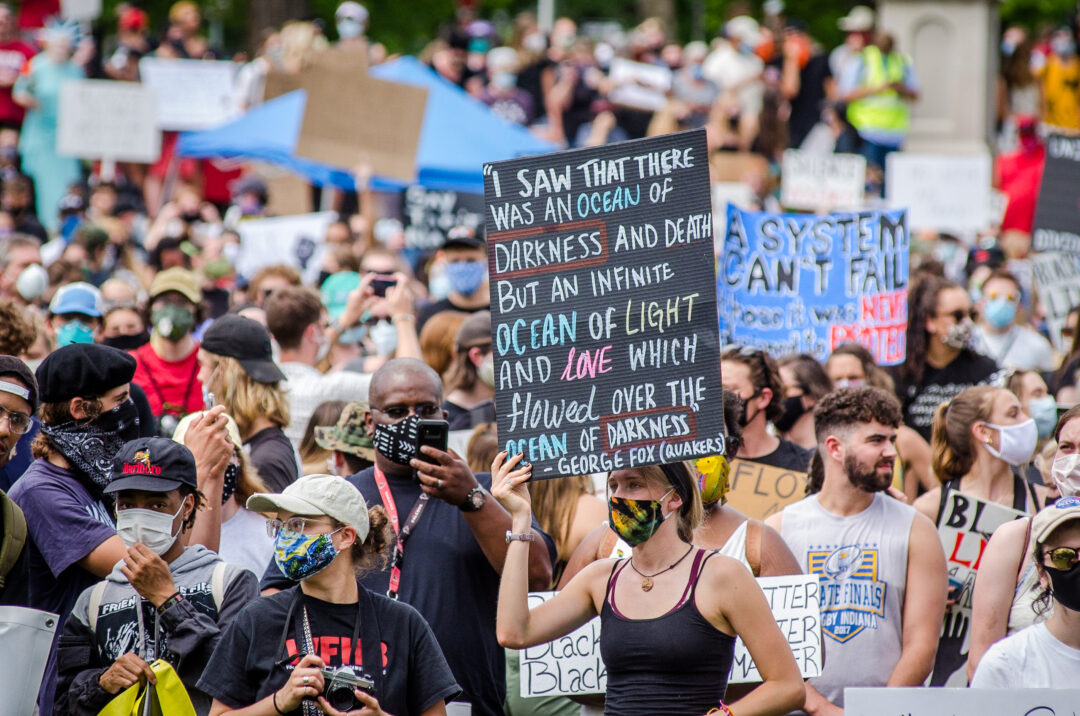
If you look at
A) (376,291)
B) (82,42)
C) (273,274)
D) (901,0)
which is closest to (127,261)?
(273,274)

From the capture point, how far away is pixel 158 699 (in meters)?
4.55

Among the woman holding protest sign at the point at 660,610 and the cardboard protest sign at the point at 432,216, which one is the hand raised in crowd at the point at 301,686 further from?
the cardboard protest sign at the point at 432,216

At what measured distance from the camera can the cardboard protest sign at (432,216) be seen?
52.4ft

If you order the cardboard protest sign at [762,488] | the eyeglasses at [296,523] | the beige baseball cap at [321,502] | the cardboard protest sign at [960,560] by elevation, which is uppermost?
the beige baseball cap at [321,502]

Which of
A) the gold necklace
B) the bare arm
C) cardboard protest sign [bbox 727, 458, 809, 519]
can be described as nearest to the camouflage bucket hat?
cardboard protest sign [bbox 727, 458, 809, 519]

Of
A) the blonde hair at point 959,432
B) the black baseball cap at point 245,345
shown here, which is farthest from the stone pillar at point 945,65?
the black baseball cap at point 245,345

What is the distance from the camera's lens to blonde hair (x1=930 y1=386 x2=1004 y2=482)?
22.1 feet

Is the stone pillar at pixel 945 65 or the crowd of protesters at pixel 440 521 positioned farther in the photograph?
the stone pillar at pixel 945 65

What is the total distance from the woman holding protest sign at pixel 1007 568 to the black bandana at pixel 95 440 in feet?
10.1

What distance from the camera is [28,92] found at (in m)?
16.9

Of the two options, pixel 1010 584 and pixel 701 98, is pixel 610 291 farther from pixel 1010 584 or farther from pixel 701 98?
pixel 701 98

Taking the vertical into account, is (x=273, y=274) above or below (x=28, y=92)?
below

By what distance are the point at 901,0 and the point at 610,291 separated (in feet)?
49.4

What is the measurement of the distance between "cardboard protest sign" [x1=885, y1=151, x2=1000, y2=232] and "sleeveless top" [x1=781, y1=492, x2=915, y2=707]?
10111 millimetres
